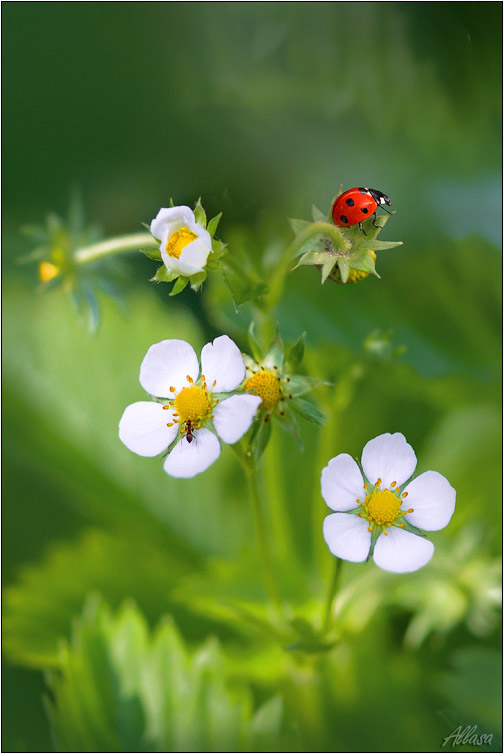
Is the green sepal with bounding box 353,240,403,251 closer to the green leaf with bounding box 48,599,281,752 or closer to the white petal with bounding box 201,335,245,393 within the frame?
the white petal with bounding box 201,335,245,393

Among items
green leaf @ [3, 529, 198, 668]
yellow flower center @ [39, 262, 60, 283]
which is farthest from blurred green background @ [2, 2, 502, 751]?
yellow flower center @ [39, 262, 60, 283]

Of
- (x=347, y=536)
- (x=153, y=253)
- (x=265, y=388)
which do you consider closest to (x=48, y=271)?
(x=153, y=253)

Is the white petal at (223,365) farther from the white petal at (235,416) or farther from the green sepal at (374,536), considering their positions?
the green sepal at (374,536)

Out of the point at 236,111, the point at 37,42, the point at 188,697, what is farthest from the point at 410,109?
the point at 188,697

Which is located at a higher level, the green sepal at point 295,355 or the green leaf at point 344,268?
the green leaf at point 344,268

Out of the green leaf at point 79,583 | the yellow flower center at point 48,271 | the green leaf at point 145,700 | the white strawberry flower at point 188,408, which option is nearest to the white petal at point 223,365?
the white strawberry flower at point 188,408

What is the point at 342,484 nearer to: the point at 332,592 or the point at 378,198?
the point at 332,592
